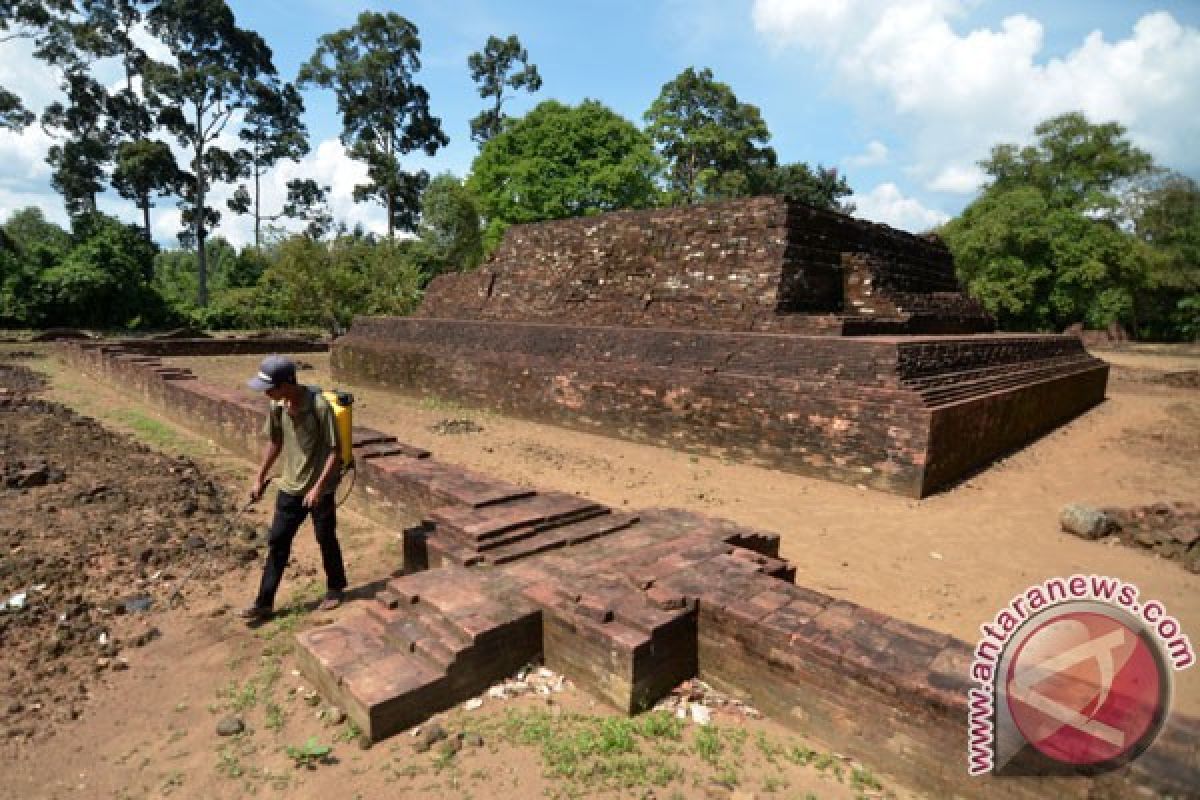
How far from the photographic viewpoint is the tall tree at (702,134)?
33.3m

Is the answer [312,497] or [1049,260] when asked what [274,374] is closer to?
[312,497]

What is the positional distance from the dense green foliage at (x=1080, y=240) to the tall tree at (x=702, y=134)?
37.2 ft

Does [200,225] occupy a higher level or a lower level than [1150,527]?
higher

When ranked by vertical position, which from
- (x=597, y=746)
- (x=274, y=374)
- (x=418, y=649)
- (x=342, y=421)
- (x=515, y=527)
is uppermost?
(x=274, y=374)

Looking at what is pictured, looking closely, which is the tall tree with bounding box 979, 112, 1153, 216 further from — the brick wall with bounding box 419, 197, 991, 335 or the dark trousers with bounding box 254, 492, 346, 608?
the dark trousers with bounding box 254, 492, 346, 608

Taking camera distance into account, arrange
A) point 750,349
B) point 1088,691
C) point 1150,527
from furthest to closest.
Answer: point 750,349, point 1150,527, point 1088,691

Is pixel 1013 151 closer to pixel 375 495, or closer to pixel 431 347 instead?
pixel 431 347

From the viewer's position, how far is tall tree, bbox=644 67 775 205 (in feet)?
109

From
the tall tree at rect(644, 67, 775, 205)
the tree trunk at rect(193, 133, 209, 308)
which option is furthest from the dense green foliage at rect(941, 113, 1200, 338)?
the tree trunk at rect(193, 133, 209, 308)

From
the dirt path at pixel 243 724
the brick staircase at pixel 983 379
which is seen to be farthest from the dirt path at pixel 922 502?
the dirt path at pixel 243 724

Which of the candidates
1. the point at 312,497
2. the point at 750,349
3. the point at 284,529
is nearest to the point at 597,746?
the point at 312,497

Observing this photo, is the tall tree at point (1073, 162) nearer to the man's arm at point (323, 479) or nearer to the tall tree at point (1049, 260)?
the tall tree at point (1049, 260)

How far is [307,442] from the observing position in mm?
3715

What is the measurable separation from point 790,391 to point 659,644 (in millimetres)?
4767
